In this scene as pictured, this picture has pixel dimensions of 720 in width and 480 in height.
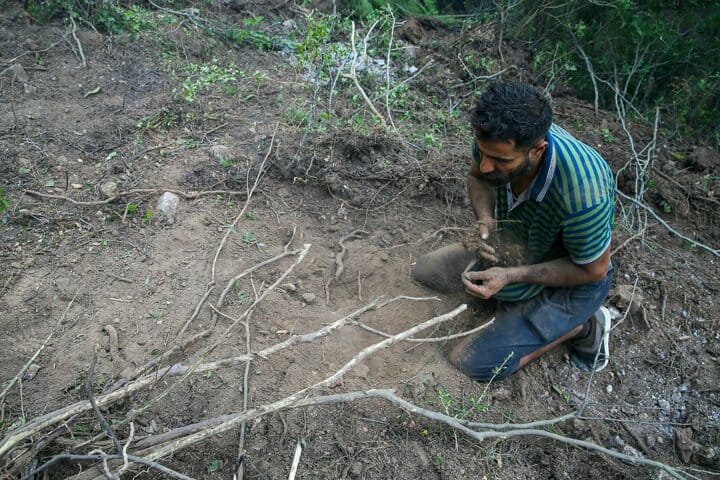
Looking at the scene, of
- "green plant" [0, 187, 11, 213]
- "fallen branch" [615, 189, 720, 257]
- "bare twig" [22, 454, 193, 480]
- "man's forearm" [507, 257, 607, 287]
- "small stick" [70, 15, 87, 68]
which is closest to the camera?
"bare twig" [22, 454, 193, 480]

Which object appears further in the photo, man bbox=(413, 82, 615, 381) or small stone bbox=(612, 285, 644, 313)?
small stone bbox=(612, 285, 644, 313)

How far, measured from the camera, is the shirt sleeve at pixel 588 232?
223cm

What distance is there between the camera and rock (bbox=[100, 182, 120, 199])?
322 centimetres

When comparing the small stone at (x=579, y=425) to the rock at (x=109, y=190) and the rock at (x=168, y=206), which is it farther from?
the rock at (x=109, y=190)

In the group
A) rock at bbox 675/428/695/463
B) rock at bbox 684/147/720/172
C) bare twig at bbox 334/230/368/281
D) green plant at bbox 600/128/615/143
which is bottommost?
rock at bbox 675/428/695/463

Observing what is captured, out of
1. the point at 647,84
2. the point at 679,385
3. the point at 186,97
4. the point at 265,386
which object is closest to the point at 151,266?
the point at 265,386

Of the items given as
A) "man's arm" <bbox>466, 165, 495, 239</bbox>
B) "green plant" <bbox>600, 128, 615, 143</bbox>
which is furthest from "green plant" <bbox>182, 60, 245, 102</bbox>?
"green plant" <bbox>600, 128, 615, 143</bbox>

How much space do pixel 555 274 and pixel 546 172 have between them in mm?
510

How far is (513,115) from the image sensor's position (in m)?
2.11

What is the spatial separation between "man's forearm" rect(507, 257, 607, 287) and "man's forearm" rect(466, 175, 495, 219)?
0.44 meters

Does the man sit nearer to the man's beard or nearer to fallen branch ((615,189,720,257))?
the man's beard

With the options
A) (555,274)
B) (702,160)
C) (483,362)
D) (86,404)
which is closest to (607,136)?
(702,160)

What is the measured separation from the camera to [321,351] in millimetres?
2652

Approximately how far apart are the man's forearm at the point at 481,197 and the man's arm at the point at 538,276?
441mm
